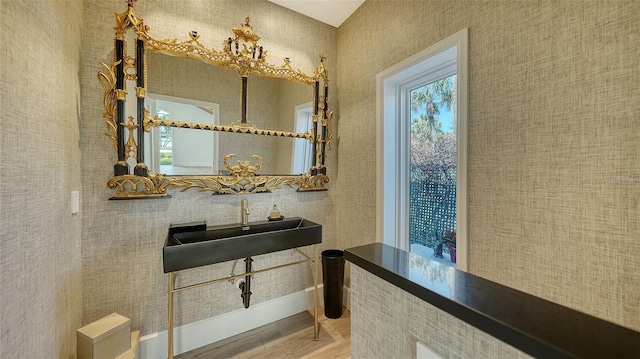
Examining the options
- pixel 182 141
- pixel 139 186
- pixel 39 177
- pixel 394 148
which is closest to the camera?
pixel 39 177

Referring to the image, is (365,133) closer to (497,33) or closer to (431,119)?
(431,119)

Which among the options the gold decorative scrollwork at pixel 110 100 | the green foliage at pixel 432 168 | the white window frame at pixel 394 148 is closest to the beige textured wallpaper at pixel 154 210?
the gold decorative scrollwork at pixel 110 100

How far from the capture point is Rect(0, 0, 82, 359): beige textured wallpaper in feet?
2.81

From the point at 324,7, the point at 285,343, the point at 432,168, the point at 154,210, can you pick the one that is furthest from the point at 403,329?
the point at 324,7

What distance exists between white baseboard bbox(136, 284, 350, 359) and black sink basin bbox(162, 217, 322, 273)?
2.16 feet

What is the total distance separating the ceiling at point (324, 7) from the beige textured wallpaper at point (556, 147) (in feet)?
2.88

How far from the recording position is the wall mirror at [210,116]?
5.24 ft

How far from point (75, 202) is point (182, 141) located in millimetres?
683

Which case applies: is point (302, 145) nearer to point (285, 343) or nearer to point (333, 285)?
point (333, 285)

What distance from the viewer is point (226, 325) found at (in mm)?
1959

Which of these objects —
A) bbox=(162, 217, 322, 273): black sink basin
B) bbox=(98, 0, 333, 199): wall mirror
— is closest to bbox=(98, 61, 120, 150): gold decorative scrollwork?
bbox=(98, 0, 333, 199): wall mirror

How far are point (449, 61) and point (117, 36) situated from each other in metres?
2.15

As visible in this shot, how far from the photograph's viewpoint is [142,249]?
168 centimetres

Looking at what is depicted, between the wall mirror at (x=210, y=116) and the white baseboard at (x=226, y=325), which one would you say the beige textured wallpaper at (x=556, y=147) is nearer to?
the wall mirror at (x=210, y=116)
